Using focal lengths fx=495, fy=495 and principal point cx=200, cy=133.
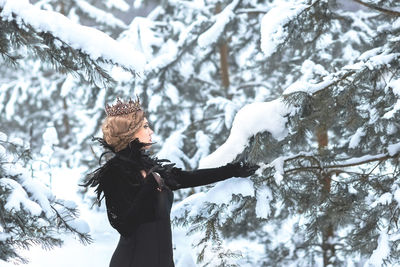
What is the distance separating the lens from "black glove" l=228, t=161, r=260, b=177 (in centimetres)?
359

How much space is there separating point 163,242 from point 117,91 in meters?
8.68

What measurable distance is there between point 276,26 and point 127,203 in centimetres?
209

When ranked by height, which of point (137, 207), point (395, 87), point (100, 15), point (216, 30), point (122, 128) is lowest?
point (137, 207)

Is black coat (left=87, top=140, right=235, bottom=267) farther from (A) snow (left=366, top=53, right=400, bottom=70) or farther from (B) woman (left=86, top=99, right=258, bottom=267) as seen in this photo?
(A) snow (left=366, top=53, right=400, bottom=70)

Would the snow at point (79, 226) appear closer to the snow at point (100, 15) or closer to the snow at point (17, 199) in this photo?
the snow at point (17, 199)

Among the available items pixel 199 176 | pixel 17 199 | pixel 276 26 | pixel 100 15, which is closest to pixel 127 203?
pixel 199 176

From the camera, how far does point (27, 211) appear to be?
381 centimetres

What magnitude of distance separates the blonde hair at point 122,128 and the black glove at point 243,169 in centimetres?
80

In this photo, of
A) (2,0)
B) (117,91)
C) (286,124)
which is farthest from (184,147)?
(2,0)

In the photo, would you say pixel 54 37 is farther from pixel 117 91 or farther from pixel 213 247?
pixel 117 91

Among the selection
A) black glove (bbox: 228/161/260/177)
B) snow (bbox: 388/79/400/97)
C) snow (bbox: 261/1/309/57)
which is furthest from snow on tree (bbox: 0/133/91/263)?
snow (bbox: 388/79/400/97)

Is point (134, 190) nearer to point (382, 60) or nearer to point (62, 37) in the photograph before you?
point (62, 37)

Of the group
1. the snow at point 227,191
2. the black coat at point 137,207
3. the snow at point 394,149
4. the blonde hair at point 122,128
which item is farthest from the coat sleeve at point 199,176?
the snow at point 394,149

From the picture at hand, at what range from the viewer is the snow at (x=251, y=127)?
148 inches
